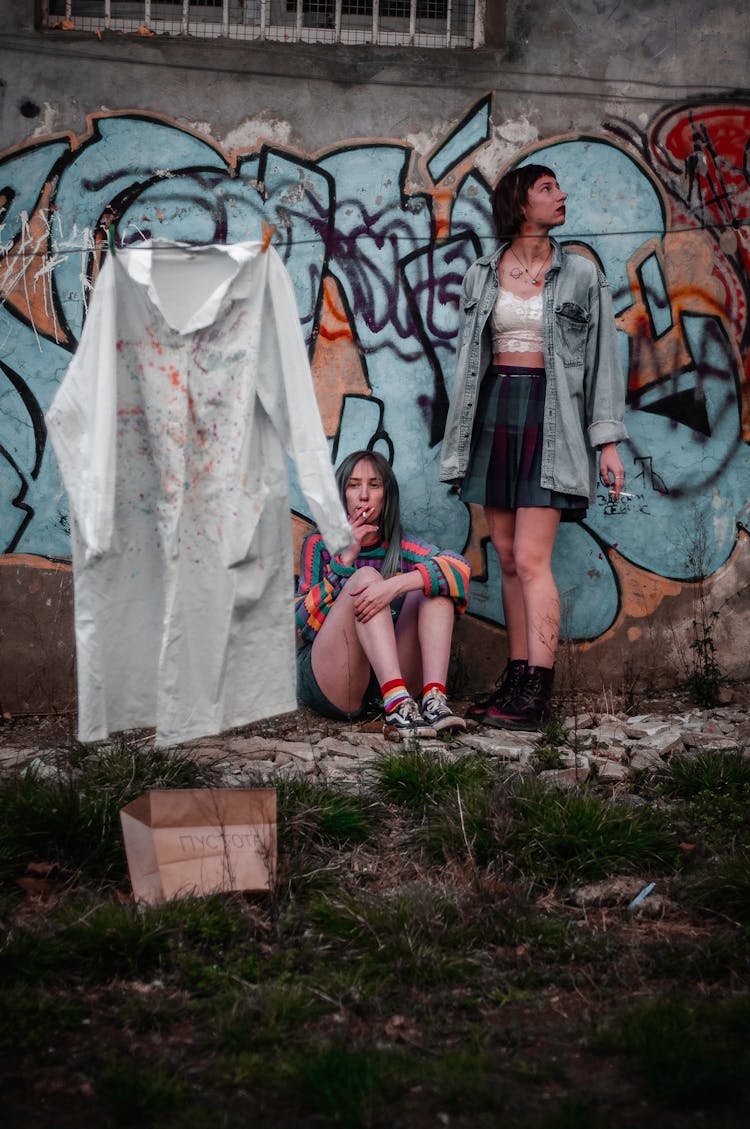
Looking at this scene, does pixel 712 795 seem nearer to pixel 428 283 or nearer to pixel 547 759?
pixel 547 759

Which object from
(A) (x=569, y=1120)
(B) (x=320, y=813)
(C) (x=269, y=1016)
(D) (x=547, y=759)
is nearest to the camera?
(A) (x=569, y=1120)

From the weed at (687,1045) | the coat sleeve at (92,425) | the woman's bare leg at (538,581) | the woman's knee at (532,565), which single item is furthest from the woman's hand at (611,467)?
the weed at (687,1045)

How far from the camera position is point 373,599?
4.66 m

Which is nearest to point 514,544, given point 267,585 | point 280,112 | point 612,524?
point 612,524

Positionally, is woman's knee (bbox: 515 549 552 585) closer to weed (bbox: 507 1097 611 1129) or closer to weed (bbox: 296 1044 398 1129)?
weed (bbox: 296 1044 398 1129)

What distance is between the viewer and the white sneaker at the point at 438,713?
15.3ft

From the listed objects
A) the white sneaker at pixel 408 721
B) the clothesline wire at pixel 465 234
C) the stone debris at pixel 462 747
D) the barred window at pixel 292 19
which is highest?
the barred window at pixel 292 19

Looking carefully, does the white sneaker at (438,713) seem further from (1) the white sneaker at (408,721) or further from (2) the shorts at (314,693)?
(2) the shorts at (314,693)

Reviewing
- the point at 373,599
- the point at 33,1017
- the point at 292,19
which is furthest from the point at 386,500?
the point at 33,1017

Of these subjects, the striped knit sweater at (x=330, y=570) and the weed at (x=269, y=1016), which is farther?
the striped knit sweater at (x=330, y=570)

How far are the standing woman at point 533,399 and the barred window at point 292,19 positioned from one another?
3.18ft

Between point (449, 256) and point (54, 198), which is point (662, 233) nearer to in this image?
point (449, 256)

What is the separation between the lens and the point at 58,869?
339cm

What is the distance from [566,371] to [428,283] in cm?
91
